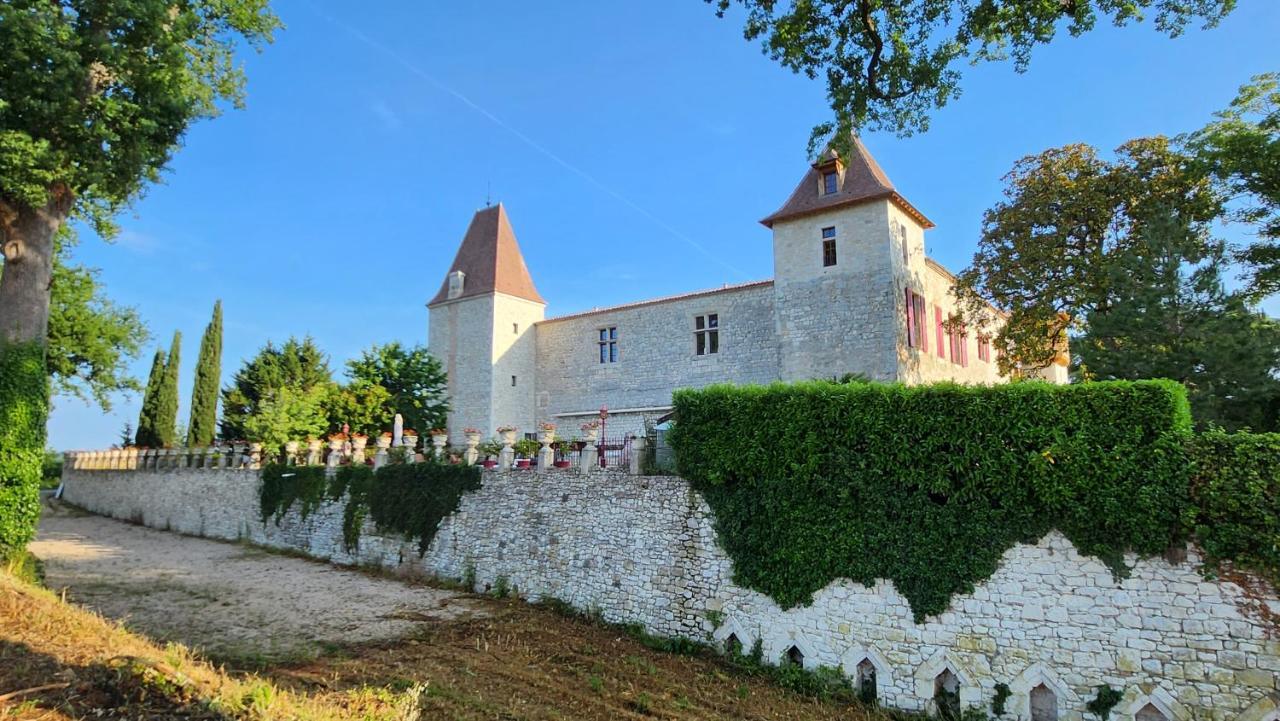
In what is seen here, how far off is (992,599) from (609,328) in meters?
20.0

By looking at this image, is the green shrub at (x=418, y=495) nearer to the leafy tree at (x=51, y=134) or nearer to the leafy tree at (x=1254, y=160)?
the leafy tree at (x=51, y=134)

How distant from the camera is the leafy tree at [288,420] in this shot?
21906 mm

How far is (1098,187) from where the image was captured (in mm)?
18016

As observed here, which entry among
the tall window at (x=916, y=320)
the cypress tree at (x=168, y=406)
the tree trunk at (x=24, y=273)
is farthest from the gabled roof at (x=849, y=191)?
the cypress tree at (x=168, y=406)

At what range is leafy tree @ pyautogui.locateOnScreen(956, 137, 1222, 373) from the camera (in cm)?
1705

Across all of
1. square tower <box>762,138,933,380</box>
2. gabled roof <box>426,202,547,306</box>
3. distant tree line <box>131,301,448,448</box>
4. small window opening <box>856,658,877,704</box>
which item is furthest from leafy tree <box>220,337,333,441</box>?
small window opening <box>856,658,877,704</box>

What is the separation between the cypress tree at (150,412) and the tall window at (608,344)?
70.4 ft

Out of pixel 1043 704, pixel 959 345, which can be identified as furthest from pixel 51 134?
pixel 959 345

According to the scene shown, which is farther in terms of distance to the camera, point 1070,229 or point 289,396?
point 289,396

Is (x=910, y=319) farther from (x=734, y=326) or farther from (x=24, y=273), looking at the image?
(x=24, y=273)

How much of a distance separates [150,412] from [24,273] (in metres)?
24.0

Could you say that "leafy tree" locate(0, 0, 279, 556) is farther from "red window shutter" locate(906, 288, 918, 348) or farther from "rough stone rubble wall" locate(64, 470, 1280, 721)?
"red window shutter" locate(906, 288, 918, 348)

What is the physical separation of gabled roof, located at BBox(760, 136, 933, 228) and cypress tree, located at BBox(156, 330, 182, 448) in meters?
28.7

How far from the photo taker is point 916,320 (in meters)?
21.5
